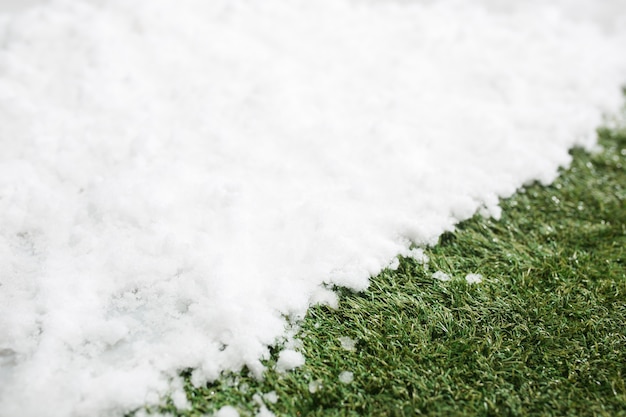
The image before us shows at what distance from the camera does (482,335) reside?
142 cm

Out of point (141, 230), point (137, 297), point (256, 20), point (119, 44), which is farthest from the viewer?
point (256, 20)

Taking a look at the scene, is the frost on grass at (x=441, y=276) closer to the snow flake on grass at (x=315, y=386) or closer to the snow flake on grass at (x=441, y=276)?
the snow flake on grass at (x=441, y=276)

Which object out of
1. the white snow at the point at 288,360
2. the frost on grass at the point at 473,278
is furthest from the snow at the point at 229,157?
the frost on grass at the point at 473,278

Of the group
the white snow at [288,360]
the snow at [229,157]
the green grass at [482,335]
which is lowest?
the green grass at [482,335]

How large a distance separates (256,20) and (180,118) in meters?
0.86

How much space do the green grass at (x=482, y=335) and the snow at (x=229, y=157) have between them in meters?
0.08

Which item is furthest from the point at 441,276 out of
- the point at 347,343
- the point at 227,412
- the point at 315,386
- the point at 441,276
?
the point at 227,412

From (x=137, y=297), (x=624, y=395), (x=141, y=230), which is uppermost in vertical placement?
(x=141, y=230)

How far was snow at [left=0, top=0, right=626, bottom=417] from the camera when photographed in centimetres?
135

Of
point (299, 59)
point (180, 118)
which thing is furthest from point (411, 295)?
point (299, 59)

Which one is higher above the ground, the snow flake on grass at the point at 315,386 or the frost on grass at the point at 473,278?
the frost on grass at the point at 473,278

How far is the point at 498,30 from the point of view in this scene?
2756 millimetres

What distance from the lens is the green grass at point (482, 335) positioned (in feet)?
4.17

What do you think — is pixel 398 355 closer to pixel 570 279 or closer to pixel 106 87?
pixel 570 279
